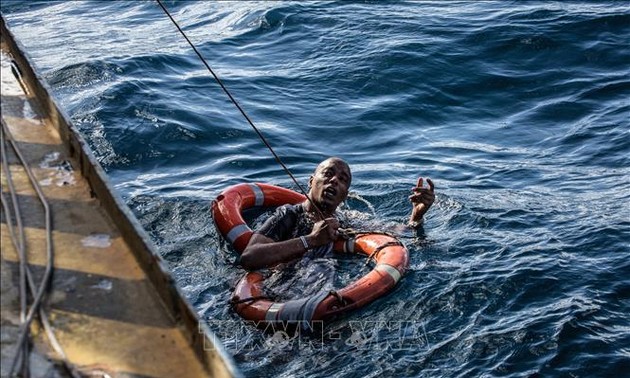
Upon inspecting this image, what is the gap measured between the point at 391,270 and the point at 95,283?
342 centimetres

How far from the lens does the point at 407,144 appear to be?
12.2 metres

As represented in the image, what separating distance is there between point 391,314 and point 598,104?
618 centimetres

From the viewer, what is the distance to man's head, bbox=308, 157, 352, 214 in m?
8.89

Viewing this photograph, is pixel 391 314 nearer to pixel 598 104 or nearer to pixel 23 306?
pixel 23 306

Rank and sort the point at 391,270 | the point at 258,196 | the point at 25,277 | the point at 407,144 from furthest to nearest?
1. the point at 407,144
2. the point at 258,196
3. the point at 391,270
4. the point at 25,277

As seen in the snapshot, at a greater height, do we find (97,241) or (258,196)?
(97,241)

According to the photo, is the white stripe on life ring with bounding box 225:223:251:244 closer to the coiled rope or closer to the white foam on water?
the coiled rope

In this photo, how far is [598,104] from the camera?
12.7 m

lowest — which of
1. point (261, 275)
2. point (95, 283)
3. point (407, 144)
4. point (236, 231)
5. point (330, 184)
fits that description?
point (407, 144)

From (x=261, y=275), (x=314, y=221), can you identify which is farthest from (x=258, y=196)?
(x=261, y=275)

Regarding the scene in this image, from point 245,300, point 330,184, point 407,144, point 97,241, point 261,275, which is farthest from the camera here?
point 407,144

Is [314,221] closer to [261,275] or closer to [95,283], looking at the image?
[261,275]

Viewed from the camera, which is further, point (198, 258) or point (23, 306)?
point (198, 258)

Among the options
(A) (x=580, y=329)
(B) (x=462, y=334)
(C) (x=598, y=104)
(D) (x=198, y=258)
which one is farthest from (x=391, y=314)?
(C) (x=598, y=104)
